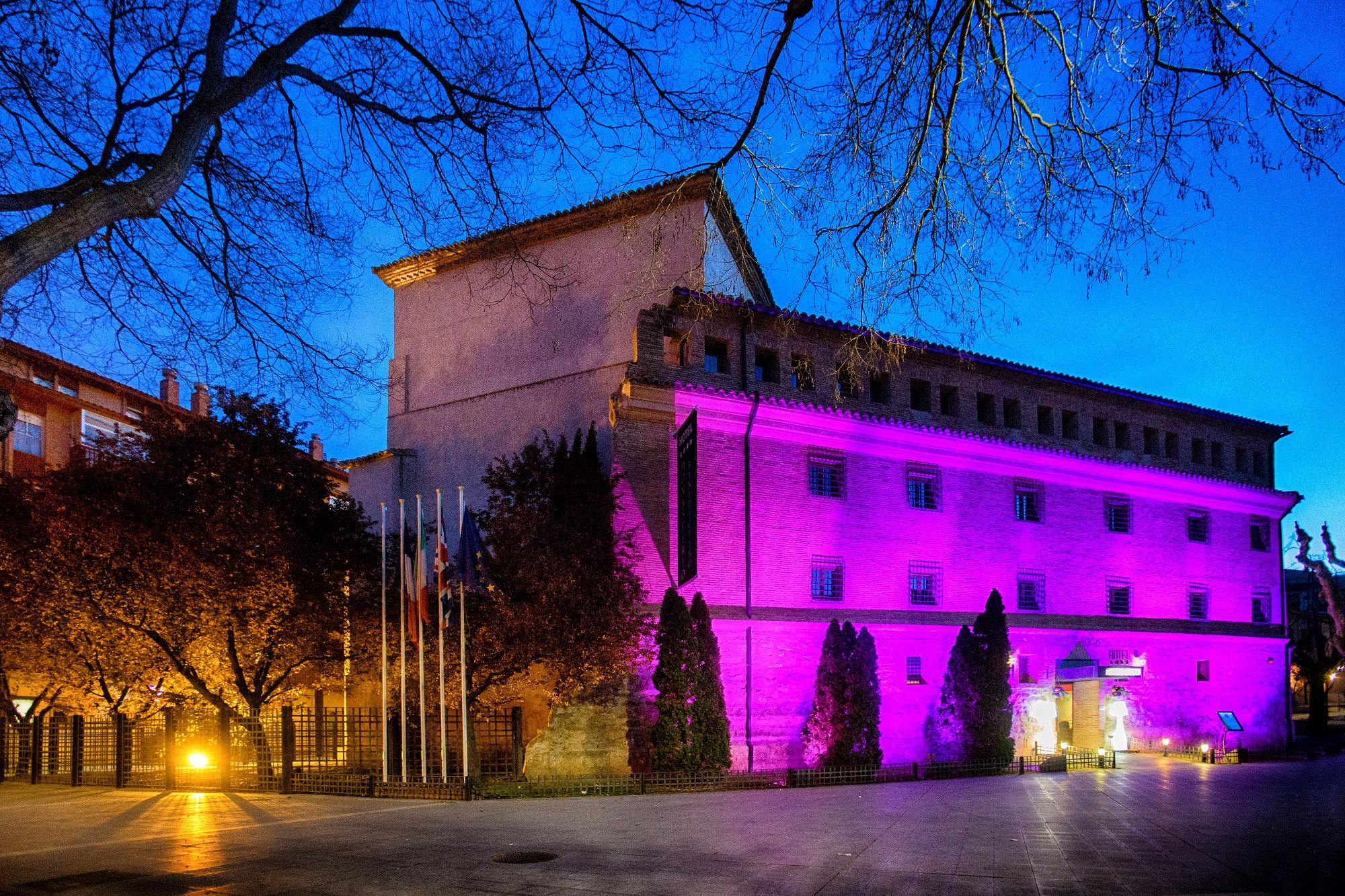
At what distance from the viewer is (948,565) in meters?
27.8

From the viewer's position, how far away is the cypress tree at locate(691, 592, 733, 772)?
843 inches

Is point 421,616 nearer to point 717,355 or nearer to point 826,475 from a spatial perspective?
point 717,355

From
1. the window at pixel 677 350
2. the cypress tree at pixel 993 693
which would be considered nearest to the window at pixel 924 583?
the cypress tree at pixel 993 693

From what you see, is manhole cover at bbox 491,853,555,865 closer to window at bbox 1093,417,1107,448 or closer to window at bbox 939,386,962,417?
window at bbox 939,386,962,417

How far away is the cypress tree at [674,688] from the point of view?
2112 cm

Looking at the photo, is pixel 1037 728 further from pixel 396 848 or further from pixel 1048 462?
pixel 396 848

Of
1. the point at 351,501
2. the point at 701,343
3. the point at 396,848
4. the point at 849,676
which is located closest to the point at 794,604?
the point at 849,676

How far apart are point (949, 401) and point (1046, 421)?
4111mm

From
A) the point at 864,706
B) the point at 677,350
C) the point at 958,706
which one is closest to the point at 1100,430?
the point at 958,706

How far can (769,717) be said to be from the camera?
77.9ft

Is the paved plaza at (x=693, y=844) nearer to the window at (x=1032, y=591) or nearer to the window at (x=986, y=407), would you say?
the window at (x=1032, y=591)

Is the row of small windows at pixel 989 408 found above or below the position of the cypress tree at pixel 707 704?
above

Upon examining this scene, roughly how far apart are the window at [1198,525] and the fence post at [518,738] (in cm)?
2448

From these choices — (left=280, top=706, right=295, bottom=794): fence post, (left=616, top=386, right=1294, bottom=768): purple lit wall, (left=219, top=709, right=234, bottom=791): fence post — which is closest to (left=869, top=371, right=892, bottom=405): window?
(left=616, top=386, right=1294, bottom=768): purple lit wall
